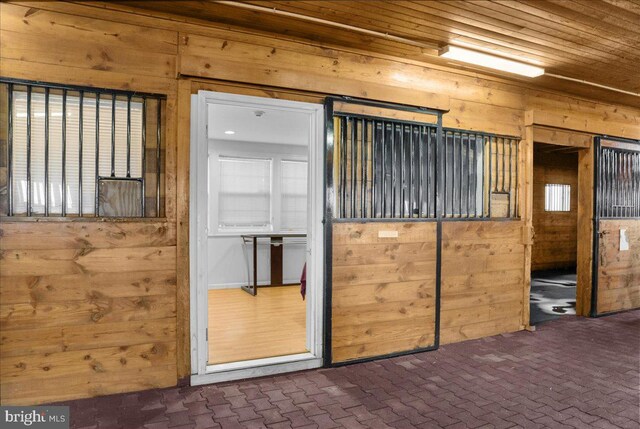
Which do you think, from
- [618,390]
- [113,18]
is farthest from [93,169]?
[618,390]

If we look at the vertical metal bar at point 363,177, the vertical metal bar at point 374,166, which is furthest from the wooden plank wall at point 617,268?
the vertical metal bar at point 363,177

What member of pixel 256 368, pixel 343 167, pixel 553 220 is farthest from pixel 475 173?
pixel 553 220

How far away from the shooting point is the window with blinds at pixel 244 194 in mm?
7090

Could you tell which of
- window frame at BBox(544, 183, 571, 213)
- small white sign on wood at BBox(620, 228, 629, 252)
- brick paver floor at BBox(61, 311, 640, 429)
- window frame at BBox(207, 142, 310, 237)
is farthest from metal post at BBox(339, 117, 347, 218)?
window frame at BBox(544, 183, 571, 213)

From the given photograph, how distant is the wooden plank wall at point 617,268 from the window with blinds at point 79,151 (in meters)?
5.30

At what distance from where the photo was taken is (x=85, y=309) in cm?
275

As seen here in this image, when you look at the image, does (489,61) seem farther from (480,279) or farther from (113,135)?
(113,135)

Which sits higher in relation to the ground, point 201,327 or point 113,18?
point 113,18

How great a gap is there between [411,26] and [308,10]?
0.82 metres

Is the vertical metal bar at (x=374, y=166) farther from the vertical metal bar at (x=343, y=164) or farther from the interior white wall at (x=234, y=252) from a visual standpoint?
the interior white wall at (x=234, y=252)

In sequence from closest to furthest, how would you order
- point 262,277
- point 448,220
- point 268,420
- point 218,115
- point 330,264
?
point 268,420, point 330,264, point 448,220, point 218,115, point 262,277

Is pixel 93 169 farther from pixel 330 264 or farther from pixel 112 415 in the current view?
pixel 330 264

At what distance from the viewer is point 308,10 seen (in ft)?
9.32

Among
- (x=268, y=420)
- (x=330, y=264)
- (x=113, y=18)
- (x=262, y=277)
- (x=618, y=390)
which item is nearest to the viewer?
(x=268, y=420)
